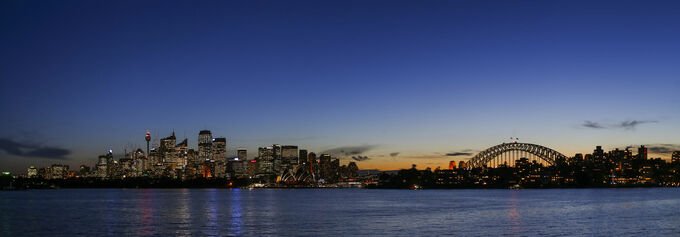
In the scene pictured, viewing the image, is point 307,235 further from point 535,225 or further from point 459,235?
point 535,225

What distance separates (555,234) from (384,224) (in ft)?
51.7

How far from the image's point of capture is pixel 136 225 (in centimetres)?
5575

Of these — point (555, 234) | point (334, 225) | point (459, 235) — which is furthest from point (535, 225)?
point (334, 225)

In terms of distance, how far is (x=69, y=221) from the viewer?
6262cm

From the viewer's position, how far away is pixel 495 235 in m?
47.3

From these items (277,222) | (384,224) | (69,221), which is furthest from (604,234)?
(69,221)

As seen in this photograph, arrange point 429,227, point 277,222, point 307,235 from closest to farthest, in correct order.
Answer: point 307,235 < point 429,227 < point 277,222

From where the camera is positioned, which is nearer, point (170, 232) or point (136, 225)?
point (170, 232)

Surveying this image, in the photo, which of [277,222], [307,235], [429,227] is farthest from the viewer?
[277,222]

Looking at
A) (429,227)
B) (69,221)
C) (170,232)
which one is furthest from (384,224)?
(69,221)

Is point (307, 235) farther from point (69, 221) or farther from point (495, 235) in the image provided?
point (69, 221)

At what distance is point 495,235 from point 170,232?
26.1m

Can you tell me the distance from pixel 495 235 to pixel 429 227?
791 centimetres

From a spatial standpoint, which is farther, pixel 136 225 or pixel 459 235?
pixel 136 225
